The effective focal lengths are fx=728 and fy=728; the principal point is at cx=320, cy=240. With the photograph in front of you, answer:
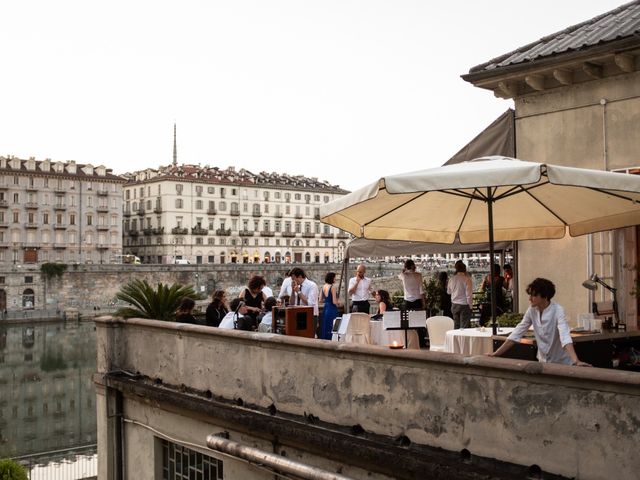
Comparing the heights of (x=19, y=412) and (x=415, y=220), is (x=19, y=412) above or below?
below

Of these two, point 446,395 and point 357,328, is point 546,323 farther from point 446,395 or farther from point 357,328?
point 357,328

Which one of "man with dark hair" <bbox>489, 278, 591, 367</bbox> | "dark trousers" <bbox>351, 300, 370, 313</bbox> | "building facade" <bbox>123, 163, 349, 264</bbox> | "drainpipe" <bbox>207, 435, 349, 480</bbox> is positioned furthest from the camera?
"building facade" <bbox>123, 163, 349, 264</bbox>

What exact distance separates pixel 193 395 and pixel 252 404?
4.03 ft

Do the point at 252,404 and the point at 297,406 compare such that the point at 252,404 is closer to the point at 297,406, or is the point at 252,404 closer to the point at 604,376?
the point at 297,406

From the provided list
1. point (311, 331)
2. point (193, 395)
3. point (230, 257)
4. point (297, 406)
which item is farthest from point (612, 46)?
point (230, 257)

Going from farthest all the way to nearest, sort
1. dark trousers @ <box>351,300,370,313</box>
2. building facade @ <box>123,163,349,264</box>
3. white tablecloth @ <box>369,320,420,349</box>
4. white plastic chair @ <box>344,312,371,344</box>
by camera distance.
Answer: building facade @ <box>123,163,349,264</box>
dark trousers @ <box>351,300,370,313</box>
white tablecloth @ <box>369,320,420,349</box>
white plastic chair @ <box>344,312,371,344</box>

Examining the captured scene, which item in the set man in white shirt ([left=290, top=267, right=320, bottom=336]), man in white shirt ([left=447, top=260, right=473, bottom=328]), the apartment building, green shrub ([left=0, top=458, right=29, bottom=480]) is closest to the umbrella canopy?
man in white shirt ([left=290, top=267, right=320, bottom=336])

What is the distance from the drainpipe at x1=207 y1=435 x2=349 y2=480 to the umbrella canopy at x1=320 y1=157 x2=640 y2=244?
2.53m

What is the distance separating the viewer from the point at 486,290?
16.1m

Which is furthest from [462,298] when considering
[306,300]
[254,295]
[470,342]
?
[470,342]

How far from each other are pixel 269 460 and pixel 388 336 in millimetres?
3760

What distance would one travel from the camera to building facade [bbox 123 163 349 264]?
10469cm

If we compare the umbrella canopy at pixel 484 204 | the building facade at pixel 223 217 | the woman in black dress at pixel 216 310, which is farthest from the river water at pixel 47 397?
the building facade at pixel 223 217

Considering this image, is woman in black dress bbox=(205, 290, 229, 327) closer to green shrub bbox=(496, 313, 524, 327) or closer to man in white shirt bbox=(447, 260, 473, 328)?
man in white shirt bbox=(447, 260, 473, 328)
